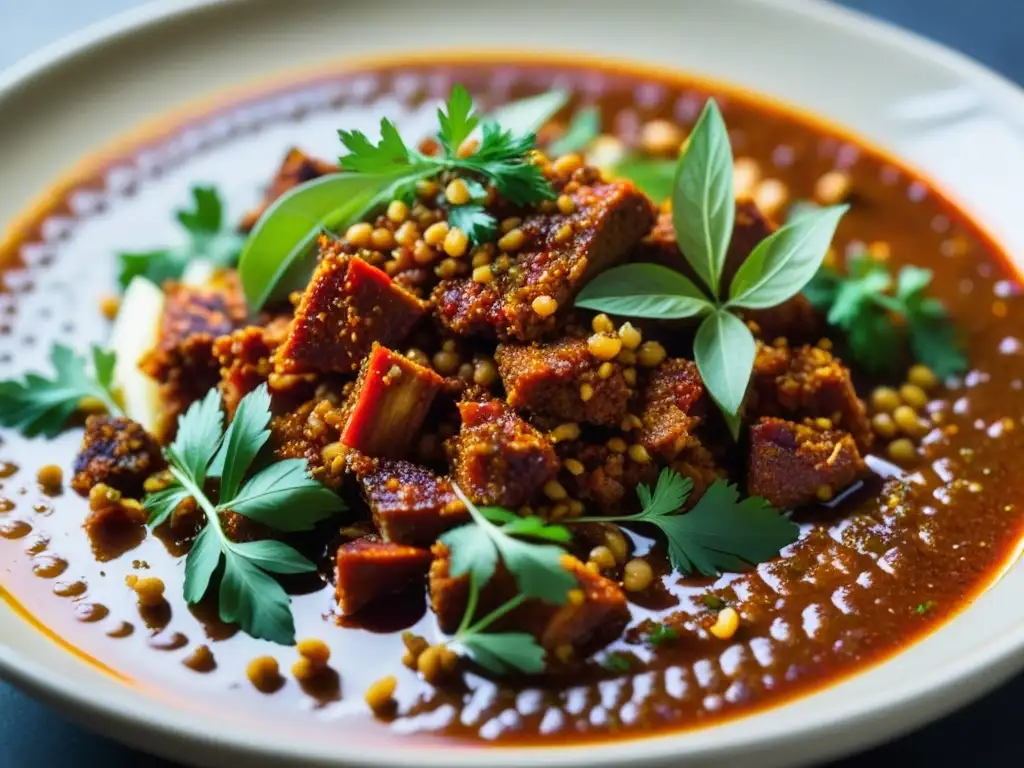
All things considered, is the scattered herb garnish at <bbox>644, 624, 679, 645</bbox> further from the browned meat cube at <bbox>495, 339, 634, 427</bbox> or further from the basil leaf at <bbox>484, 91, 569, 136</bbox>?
the basil leaf at <bbox>484, 91, 569, 136</bbox>

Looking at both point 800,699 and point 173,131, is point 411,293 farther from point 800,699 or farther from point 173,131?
point 173,131

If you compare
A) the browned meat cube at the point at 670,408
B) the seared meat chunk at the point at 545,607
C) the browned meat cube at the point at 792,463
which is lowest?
the seared meat chunk at the point at 545,607

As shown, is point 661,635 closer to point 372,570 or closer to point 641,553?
point 641,553

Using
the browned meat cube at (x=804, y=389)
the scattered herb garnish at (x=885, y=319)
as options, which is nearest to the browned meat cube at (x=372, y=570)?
the browned meat cube at (x=804, y=389)

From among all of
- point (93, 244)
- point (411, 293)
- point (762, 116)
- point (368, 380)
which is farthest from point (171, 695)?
point (762, 116)

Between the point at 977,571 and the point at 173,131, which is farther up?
the point at 173,131

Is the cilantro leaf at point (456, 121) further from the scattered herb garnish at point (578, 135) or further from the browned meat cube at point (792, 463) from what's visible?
the browned meat cube at point (792, 463)

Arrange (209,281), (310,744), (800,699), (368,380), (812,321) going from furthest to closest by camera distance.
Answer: (209,281) < (812,321) < (368,380) < (800,699) < (310,744)
